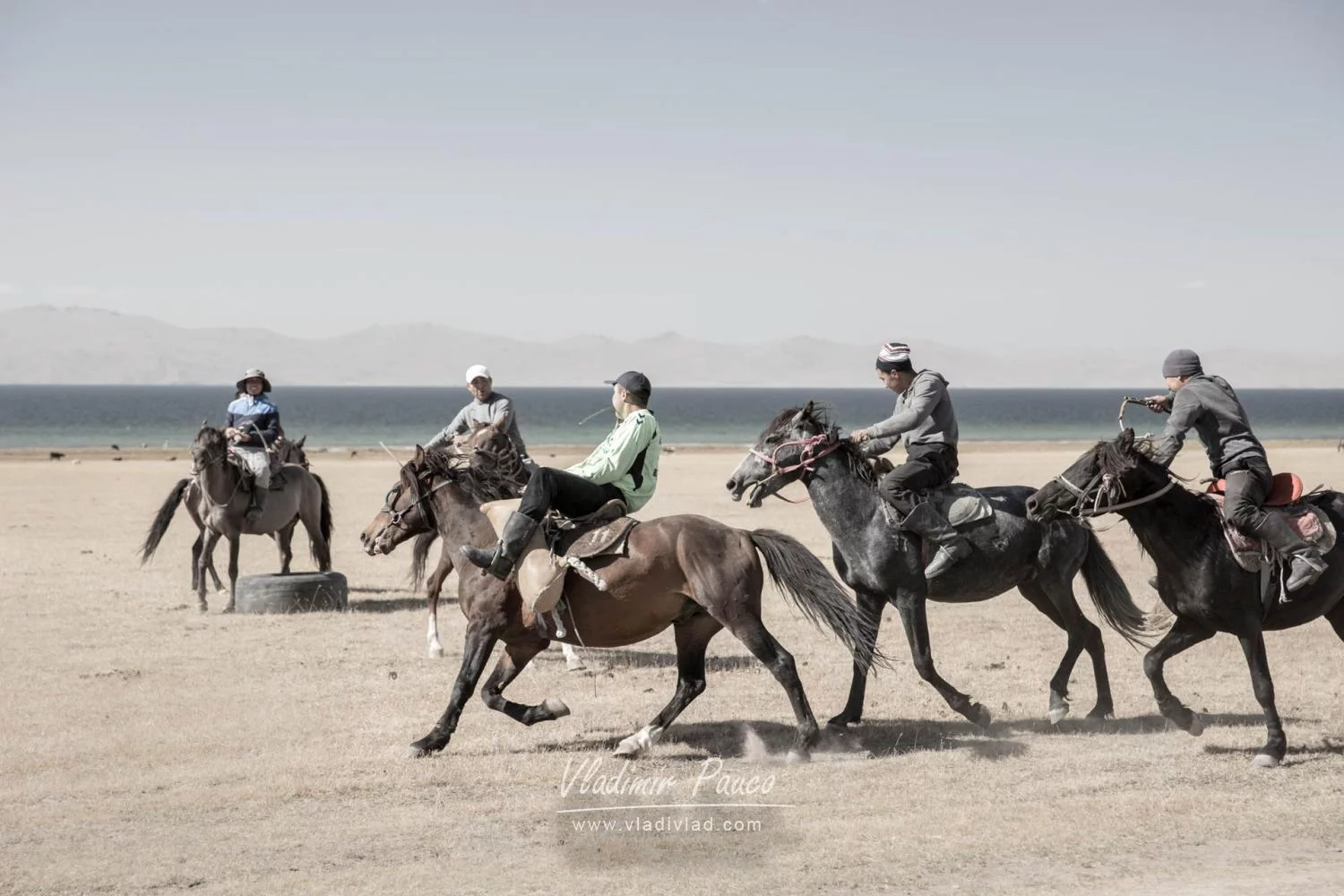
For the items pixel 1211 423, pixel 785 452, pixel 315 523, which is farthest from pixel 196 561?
pixel 1211 423

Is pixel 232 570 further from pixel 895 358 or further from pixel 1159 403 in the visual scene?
pixel 1159 403

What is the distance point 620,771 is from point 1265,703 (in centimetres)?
436

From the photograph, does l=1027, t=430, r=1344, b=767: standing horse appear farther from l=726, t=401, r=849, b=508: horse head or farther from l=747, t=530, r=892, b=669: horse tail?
l=726, t=401, r=849, b=508: horse head

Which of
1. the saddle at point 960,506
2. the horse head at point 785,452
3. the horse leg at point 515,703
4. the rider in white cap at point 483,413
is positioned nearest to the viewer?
the horse leg at point 515,703

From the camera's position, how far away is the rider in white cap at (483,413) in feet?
44.2

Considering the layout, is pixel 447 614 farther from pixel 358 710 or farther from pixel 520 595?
pixel 520 595

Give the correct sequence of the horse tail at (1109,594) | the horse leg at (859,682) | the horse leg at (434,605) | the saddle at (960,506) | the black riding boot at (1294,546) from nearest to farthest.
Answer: the black riding boot at (1294,546)
the horse leg at (859,682)
the saddle at (960,506)
the horse tail at (1109,594)
the horse leg at (434,605)

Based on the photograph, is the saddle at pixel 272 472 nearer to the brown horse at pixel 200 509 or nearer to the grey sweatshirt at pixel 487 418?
the brown horse at pixel 200 509

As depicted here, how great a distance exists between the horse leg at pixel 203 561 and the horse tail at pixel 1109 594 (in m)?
10.7

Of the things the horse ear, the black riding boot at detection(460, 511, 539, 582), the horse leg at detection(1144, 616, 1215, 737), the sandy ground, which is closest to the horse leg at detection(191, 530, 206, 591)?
the sandy ground

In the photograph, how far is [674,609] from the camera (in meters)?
9.26

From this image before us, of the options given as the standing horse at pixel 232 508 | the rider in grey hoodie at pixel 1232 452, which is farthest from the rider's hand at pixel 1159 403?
the standing horse at pixel 232 508

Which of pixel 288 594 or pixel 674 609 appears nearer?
pixel 674 609

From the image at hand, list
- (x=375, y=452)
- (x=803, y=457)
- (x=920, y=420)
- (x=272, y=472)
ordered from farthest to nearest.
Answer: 1. (x=375, y=452)
2. (x=272, y=472)
3. (x=920, y=420)
4. (x=803, y=457)
